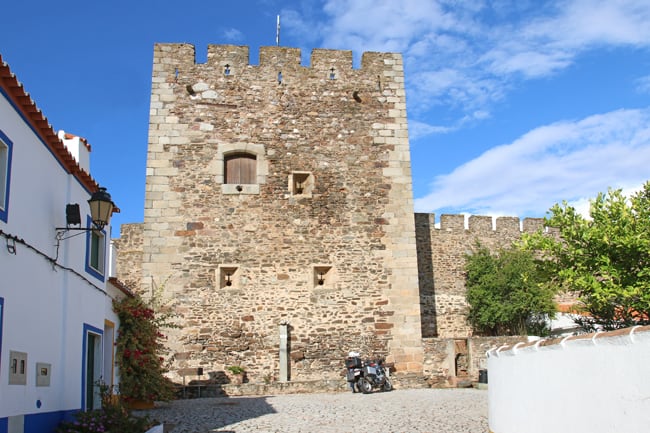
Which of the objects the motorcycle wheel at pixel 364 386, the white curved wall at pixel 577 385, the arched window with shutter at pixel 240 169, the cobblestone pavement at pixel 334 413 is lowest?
the cobblestone pavement at pixel 334 413

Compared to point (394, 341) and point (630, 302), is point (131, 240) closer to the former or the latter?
point (394, 341)

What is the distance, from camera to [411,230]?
15859 millimetres

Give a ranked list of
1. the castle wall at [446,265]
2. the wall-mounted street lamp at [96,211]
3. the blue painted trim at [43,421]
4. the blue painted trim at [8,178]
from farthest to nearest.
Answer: the castle wall at [446,265] < the wall-mounted street lamp at [96,211] < the blue painted trim at [8,178] < the blue painted trim at [43,421]

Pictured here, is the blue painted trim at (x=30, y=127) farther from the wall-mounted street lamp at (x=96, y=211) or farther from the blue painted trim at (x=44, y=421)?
the blue painted trim at (x=44, y=421)

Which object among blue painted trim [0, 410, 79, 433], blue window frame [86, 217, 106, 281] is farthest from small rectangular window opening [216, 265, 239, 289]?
blue painted trim [0, 410, 79, 433]

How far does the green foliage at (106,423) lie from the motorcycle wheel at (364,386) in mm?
6365

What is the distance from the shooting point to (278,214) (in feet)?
50.9

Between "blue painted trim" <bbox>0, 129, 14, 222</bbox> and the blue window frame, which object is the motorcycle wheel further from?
"blue painted trim" <bbox>0, 129, 14, 222</bbox>

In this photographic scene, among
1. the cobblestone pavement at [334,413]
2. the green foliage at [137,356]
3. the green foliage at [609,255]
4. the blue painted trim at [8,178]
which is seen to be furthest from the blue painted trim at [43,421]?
the green foliage at [609,255]

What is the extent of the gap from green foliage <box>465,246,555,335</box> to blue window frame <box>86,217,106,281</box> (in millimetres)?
12657

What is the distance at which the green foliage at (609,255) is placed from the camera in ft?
36.4

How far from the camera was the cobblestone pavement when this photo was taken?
8.78 m

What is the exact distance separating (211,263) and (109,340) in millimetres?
4454

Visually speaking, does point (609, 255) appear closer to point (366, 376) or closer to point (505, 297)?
point (366, 376)
